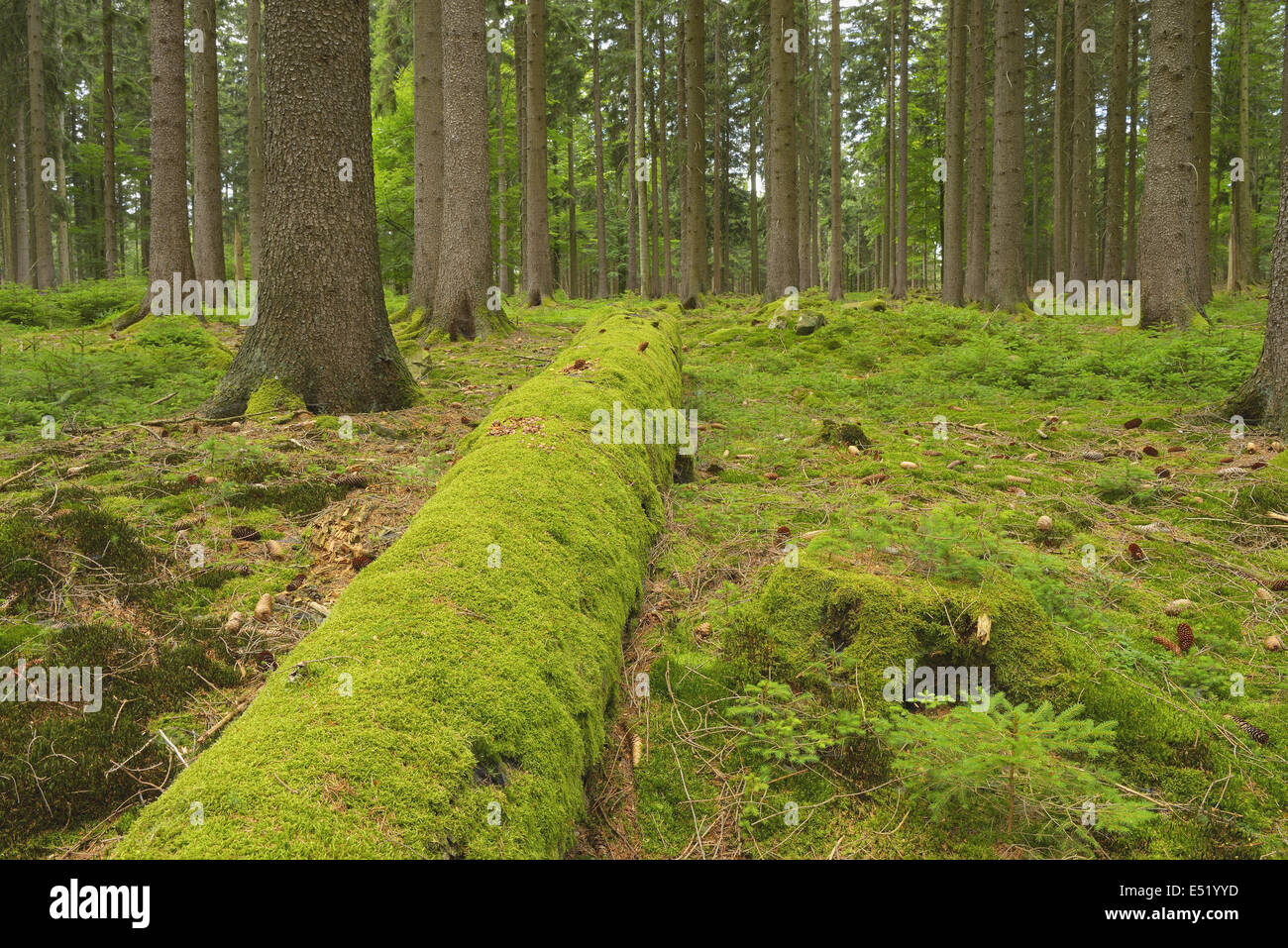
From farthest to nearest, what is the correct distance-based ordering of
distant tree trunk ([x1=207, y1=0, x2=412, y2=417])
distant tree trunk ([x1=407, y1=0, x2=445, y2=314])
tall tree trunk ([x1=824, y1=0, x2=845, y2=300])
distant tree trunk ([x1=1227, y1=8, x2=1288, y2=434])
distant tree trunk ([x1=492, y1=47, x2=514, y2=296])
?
distant tree trunk ([x1=492, y1=47, x2=514, y2=296]), tall tree trunk ([x1=824, y1=0, x2=845, y2=300]), distant tree trunk ([x1=407, y1=0, x2=445, y2=314]), distant tree trunk ([x1=207, y1=0, x2=412, y2=417]), distant tree trunk ([x1=1227, y1=8, x2=1288, y2=434])

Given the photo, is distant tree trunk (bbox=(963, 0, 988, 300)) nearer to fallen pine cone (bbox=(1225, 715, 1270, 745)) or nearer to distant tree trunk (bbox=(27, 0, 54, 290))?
fallen pine cone (bbox=(1225, 715, 1270, 745))

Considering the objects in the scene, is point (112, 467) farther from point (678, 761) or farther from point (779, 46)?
point (779, 46)

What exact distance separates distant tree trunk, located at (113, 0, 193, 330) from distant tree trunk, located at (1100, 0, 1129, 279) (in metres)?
19.6

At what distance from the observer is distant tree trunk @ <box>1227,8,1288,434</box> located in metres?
5.65

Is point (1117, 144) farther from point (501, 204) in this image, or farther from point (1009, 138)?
point (501, 204)

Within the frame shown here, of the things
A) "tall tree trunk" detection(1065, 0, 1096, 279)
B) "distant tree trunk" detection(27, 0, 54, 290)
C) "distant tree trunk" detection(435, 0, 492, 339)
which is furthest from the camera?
"tall tree trunk" detection(1065, 0, 1096, 279)

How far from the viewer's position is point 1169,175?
31.4 ft

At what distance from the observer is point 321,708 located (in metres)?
1.83

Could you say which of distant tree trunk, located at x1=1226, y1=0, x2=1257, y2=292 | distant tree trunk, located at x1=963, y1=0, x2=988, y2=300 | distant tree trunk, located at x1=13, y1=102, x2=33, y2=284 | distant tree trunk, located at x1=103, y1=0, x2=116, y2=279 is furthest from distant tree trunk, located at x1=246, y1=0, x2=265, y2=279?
distant tree trunk, located at x1=1226, y1=0, x2=1257, y2=292

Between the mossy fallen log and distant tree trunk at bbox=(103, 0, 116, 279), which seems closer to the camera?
the mossy fallen log

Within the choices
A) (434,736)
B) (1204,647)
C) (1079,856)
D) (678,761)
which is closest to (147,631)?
(434,736)

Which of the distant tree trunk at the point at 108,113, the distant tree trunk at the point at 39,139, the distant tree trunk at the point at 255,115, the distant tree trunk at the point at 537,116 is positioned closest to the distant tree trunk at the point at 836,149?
the distant tree trunk at the point at 537,116
